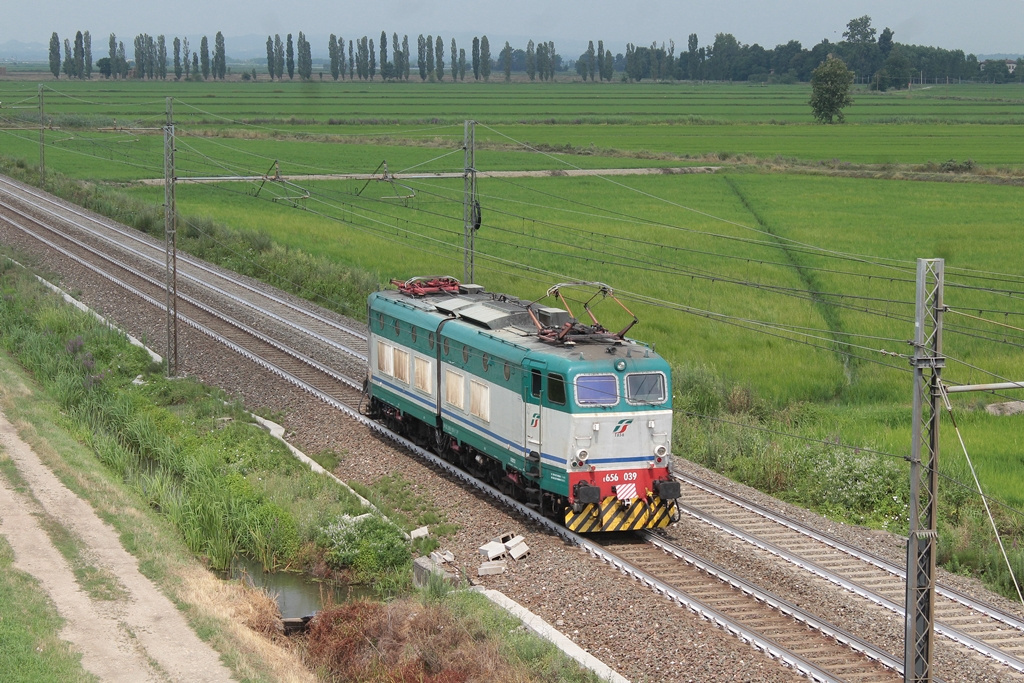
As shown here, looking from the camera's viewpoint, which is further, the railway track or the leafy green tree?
the leafy green tree

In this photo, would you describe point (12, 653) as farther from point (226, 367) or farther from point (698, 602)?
point (226, 367)

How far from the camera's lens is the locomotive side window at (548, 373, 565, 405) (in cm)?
2012

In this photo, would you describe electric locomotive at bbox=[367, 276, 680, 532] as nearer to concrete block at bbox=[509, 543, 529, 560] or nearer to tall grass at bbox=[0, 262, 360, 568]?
concrete block at bbox=[509, 543, 529, 560]

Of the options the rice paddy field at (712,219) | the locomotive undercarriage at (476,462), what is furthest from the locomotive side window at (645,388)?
the rice paddy field at (712,219)

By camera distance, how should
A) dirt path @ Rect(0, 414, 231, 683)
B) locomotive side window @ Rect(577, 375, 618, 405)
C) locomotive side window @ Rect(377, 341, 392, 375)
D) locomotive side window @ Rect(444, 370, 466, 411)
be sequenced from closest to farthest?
dirt path @ Rect(0, 414, 231, 683), locomotive side window @ Rect(577, 375, 618, 405), locomotive side window @ Rect(444, 370, 466, 411), locomotive side window @ Rect(377, 341, 392, 375)

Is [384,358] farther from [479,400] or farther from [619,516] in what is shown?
[619,516]

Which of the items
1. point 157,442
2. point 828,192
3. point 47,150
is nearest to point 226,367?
point 157,442

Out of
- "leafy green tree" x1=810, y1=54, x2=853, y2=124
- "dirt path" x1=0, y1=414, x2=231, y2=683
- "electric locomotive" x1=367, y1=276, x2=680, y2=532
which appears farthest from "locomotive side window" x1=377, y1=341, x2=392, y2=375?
"leafy green tree" x1=810, y1=54, x2=853, y2=124

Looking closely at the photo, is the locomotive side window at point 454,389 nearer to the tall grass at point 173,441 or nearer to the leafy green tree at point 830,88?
the tall grass at point 173,441

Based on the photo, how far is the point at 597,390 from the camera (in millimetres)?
20172

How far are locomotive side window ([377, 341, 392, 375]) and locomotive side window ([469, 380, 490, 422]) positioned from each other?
4820mm

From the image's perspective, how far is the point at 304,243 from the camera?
5325 cm

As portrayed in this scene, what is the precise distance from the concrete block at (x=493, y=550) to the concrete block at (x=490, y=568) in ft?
0.92

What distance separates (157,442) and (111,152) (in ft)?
233
